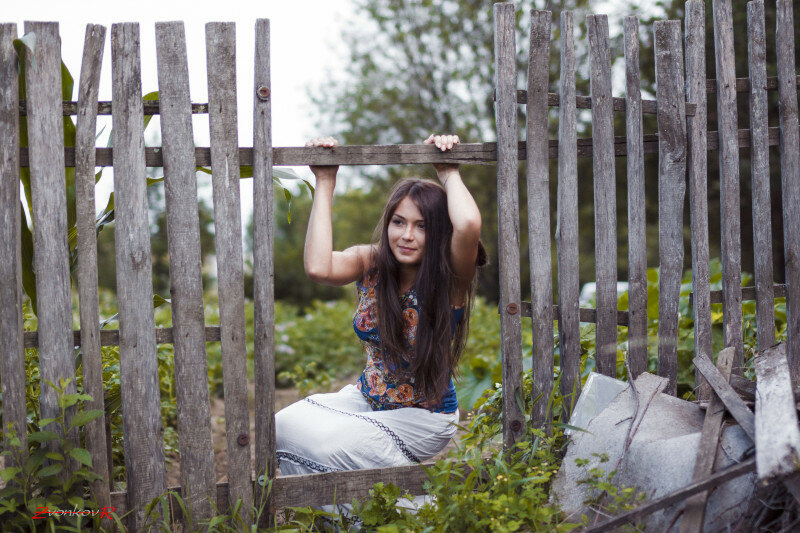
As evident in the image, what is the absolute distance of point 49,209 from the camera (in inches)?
104

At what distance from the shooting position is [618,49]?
10.3 meters

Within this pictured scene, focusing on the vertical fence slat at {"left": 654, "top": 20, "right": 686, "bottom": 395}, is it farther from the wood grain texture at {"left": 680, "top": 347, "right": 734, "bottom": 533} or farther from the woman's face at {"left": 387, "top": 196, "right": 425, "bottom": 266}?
the woman's face at {"left": 387, "top": 196, "right": 425, "bottom": 266}

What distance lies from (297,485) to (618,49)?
30.8 ft

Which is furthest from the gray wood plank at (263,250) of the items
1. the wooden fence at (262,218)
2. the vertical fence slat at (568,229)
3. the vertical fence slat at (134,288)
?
the vertical fence slat at (568,229)

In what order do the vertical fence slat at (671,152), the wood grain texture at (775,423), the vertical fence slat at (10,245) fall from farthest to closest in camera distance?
the vertical fence slat at (671,152)
the vertical fence slat at (10,245)
the wood grain texture at (775,423)

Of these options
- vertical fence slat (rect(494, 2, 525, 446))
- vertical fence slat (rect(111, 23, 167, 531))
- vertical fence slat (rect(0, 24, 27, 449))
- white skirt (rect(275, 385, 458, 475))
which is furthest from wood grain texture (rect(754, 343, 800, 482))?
vertical fence slat (rect(0, 24, 27, 449))

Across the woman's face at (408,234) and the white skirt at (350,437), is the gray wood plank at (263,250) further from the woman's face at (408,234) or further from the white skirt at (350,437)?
the woman's face at (408,234)

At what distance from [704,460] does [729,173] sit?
5.33ft

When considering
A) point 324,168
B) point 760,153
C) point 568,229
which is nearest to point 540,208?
point 568,229

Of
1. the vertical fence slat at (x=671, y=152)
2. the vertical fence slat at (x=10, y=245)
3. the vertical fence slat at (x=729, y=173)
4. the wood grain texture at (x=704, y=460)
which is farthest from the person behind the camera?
the vertical fence slat at (x=729, y=173)

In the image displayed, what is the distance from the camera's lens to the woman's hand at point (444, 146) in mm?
2941

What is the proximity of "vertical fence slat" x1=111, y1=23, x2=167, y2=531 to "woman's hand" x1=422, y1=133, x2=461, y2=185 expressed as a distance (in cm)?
121

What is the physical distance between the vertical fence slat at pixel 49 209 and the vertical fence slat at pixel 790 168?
3.29m

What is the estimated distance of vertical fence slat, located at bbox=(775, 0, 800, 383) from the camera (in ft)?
10.8
